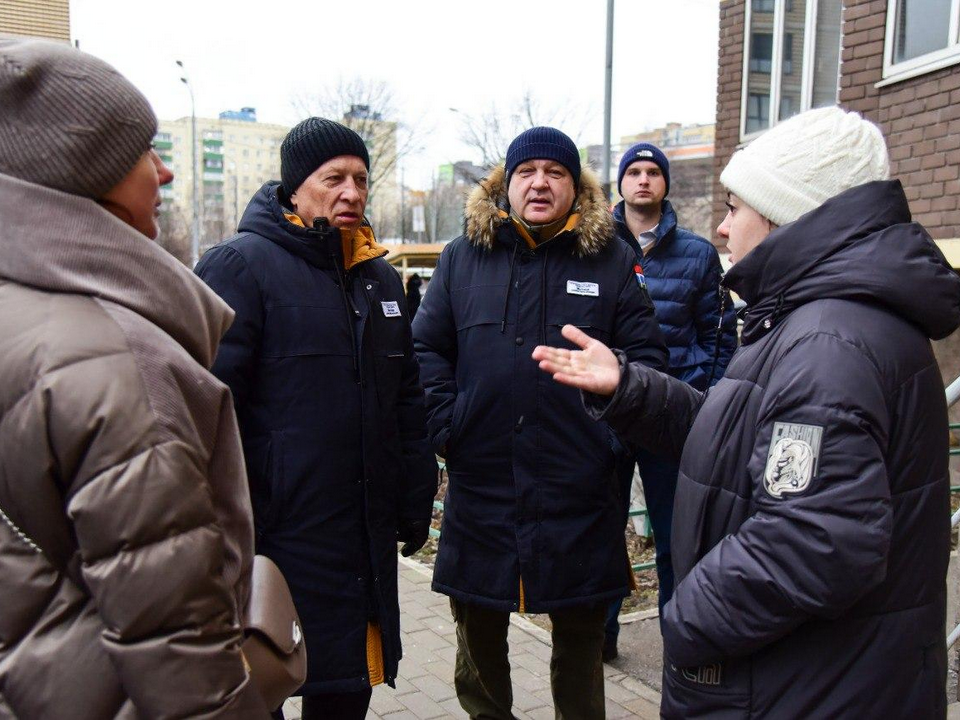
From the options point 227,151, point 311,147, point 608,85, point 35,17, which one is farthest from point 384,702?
point 227,151

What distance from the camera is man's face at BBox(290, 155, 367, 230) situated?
2.82 m

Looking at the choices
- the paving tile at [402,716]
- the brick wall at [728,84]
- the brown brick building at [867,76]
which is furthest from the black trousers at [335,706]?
the brick wall at [728,84]

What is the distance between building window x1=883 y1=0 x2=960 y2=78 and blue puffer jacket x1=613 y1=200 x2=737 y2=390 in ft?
9.90

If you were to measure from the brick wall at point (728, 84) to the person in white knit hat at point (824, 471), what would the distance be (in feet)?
22.1

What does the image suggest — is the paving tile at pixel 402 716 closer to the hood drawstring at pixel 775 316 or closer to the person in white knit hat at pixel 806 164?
the hood drawstring at pixel 775 316

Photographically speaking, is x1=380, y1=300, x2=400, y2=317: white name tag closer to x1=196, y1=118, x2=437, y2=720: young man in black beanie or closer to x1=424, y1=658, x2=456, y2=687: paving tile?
x1=196, y1=118, x2=437, y2=720: young man in black beanie

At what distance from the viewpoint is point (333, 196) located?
2822mm

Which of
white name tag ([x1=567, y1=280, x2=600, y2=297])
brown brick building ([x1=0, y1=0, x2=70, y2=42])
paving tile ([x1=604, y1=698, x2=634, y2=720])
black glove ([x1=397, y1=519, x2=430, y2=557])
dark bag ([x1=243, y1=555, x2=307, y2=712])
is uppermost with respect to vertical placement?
brown brick building ([x1=0, y1=0, x2=70, y2=42])

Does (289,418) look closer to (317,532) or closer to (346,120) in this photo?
(317,532)

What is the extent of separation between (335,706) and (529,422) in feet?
3.76

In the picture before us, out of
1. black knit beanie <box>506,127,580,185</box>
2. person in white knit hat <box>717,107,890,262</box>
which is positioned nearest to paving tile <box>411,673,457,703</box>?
black knit beanie <box>506,127,580,185</box>

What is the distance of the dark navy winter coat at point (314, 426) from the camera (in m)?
2.57

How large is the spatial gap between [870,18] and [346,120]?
30.4 meters

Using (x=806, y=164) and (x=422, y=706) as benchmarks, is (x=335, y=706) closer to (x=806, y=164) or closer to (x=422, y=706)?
(x=422, y=706)
